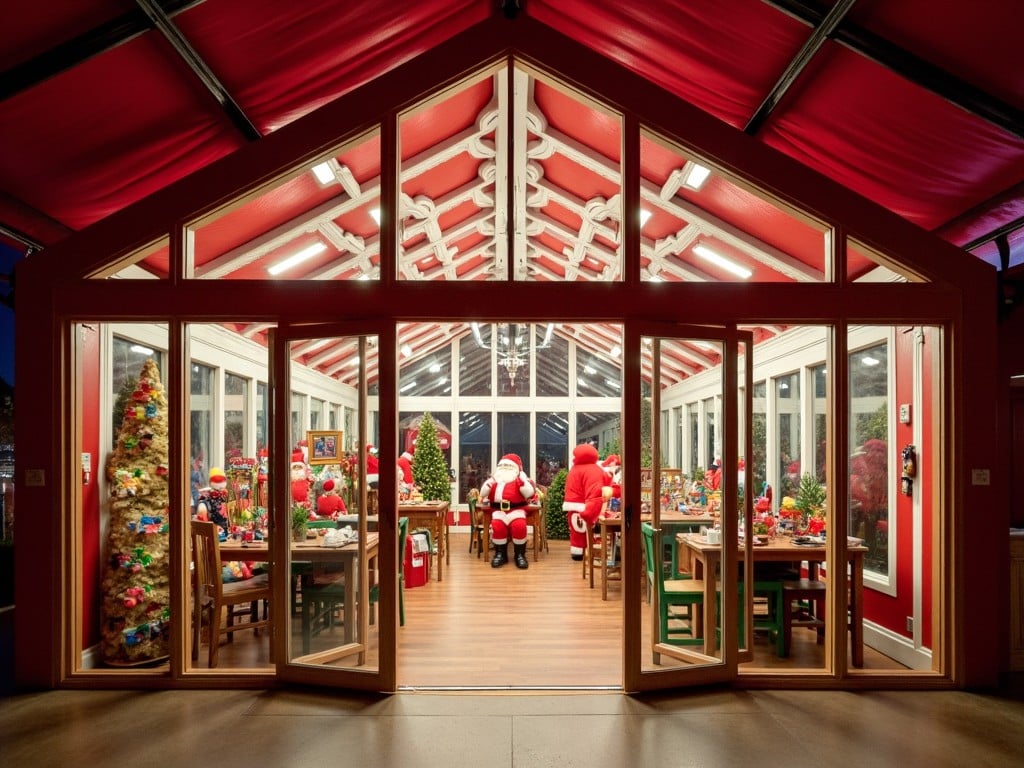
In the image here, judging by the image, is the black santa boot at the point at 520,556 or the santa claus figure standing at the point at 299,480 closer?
the santa claus figure standing at the point at 299,480

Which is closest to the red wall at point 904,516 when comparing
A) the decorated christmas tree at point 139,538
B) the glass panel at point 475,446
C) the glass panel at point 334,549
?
the glass panel at point 334,549

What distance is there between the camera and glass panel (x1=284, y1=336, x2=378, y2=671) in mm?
4621

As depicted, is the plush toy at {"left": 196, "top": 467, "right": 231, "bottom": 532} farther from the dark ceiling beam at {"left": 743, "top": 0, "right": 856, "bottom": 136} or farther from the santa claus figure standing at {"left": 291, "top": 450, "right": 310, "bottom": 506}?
the dark ceiling beam at {"left": 743, "top": 0, "right": 856, "bottom": 136}

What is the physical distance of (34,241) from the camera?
492 cm

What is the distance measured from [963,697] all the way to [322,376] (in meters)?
4.48

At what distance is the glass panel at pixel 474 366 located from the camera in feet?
43.9

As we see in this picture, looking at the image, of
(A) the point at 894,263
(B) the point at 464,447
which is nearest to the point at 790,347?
(A) the point at 894,263

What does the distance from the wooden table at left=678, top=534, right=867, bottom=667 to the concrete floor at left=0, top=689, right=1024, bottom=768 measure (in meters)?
0.51

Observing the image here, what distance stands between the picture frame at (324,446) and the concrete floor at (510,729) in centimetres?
144

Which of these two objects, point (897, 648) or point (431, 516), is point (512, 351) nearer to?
point (431, 516)

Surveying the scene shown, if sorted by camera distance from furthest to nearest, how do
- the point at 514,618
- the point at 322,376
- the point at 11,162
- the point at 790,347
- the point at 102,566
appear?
the point at 790,347 → the point at 514,618 → the point at 102,566 → the point at 322,376 → the point at 11,162

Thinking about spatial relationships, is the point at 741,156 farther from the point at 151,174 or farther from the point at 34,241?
the point at 34,241

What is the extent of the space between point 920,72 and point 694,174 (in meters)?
1.45

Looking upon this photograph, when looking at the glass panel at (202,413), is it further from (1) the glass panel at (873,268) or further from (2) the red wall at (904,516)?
(2) the red wall at (904,516)
